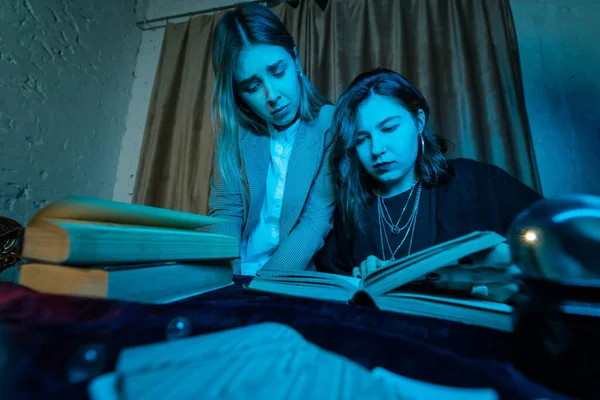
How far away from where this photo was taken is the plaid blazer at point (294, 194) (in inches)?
35.9

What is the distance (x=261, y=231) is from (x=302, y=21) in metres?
1.27

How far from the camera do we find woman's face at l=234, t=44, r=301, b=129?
36.4 inches

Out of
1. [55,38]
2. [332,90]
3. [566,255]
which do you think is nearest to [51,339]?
[566,255]

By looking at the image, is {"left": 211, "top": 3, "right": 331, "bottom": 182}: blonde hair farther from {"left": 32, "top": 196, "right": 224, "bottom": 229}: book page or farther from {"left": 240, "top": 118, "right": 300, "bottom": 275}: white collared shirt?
{"left": 32, "top": 196, "right": 224, "bottom": 229}: book page

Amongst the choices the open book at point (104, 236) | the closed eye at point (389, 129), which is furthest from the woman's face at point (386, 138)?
the open book at point (104, 236)

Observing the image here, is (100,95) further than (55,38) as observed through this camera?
Yes

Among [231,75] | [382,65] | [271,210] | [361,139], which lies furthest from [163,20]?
[361,139]

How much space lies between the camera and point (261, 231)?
40.7 inches

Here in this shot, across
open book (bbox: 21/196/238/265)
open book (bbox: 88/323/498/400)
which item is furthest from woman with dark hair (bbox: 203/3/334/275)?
open book (bbox: 88/323/498/400)

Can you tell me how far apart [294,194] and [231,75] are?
0.47m

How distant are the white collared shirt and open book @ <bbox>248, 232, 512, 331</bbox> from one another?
60cm

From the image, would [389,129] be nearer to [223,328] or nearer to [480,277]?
[480,277]

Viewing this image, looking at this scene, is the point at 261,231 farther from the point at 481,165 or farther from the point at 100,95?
the point at 100,95

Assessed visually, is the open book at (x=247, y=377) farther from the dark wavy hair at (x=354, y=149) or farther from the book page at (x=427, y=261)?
the dark wavy hair at (x=354, y=149)
